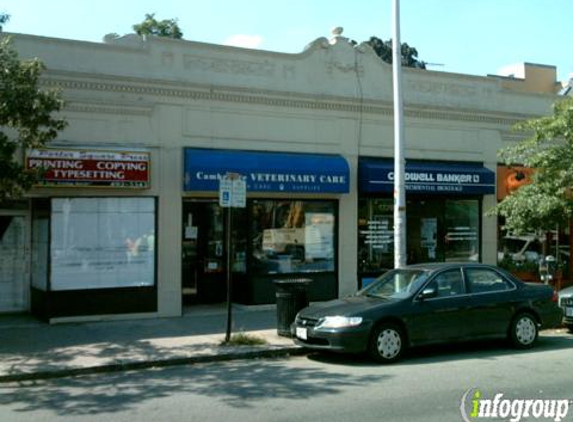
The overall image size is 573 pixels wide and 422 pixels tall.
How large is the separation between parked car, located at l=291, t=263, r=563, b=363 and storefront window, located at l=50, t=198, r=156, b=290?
4.41 meters

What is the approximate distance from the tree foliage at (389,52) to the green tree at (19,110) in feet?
92.1

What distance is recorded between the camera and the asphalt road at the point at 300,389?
22.4 ft

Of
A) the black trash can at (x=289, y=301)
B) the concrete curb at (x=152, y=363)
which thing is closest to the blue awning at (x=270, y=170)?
the black trash can at (x=289, y=301)

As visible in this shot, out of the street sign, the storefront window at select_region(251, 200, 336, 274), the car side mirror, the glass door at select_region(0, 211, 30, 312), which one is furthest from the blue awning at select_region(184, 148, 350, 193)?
the car side mirror

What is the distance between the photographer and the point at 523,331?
1073cm

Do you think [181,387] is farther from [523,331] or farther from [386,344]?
[523,331]

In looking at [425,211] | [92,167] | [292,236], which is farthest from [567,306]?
[92,167]

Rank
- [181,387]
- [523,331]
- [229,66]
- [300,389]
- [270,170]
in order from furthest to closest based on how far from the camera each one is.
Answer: [229,66]
[270,170]
[523,331]
[181,387]
[300,389]

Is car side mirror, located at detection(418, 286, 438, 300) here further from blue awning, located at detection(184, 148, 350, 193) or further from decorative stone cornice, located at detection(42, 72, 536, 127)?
decorative stone cornice, located at detection(42, 72, 536, 127)

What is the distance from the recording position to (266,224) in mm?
15008

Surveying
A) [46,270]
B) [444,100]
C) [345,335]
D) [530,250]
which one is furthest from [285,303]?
[530,250]

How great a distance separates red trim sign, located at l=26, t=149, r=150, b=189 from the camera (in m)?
12.3

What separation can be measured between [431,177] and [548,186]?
2.69 m

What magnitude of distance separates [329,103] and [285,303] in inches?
225
